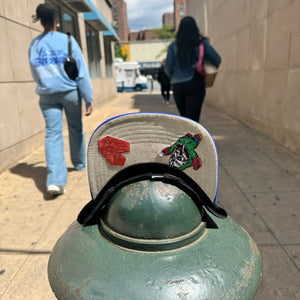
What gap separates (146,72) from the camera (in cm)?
6238

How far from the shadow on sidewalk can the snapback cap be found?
2750mm

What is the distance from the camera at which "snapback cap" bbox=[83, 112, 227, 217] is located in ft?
3.64

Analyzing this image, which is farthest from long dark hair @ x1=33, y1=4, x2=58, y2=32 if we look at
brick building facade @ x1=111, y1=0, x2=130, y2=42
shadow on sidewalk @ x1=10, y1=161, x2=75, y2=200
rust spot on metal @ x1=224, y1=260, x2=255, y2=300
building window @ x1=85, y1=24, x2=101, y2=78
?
brick building facade @ x1=111, y1=0, x2=130, y2=42

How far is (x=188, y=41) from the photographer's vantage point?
3658 mm

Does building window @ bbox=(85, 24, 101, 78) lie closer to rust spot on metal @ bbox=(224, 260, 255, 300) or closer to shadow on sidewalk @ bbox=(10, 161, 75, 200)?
shadow on sidewalk @ bbox=(10, 161, 75, 200)

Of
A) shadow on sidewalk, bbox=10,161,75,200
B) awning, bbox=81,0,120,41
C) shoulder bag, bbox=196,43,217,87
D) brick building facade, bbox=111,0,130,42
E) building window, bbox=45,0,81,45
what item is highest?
brick building facade, bbox=111,0,130,42

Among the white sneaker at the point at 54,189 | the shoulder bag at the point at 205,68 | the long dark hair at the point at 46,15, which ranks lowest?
the white sneaker at the point at 54,189

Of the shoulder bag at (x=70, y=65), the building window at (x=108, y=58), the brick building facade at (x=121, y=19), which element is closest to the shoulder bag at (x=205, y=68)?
the shoulder bag at (x=70, y=65)

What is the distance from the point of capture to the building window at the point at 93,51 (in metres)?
12.1

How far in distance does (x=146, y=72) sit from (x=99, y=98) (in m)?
51.3

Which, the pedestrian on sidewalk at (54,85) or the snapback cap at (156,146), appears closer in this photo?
the snapback cap at (156,146)

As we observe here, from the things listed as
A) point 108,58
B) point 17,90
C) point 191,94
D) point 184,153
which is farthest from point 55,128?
point 108,58

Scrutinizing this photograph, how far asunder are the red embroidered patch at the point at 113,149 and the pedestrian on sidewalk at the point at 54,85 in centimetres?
245

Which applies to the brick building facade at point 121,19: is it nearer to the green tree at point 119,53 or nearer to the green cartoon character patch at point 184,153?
the green tree at point 119,53
